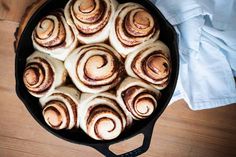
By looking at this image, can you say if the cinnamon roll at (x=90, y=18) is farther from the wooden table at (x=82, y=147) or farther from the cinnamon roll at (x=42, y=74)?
the wooden table at (x=82, y=147)

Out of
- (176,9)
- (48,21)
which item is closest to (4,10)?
(48,21)

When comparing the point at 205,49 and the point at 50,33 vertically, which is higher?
the point at 50,33

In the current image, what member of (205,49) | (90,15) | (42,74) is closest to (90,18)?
(90,15)

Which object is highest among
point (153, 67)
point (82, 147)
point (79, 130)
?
point (153, 67)

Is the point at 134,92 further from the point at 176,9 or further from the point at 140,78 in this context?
the point at 176,9

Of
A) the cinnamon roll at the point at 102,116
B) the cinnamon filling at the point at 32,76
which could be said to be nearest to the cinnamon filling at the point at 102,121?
the cinnamon roll at the point at 102,116

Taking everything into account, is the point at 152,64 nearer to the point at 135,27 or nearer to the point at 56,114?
the point at 135,27

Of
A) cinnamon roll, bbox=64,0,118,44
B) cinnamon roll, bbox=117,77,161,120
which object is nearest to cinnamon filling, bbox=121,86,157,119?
cinnamon roll, bbox=117,77,161,120
